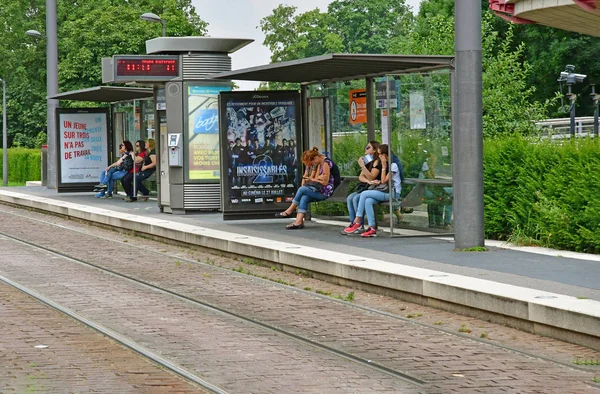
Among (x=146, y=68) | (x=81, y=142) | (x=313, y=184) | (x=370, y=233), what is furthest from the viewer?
(x=81, y=142)

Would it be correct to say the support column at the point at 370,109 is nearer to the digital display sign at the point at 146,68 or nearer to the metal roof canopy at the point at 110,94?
the digital display sign at the point at 146,68

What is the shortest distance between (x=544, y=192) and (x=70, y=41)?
46883mm

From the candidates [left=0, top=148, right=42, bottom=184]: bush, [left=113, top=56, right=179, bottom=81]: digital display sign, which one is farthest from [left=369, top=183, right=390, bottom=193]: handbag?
[left=0, top=148, right=42, bottom=184]: bush

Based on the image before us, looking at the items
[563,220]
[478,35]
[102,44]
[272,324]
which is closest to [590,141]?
[563,220]

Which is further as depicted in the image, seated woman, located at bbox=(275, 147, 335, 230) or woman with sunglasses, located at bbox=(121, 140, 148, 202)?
woman with sunglasses, located at bbox=(121, 140, 148, 202)

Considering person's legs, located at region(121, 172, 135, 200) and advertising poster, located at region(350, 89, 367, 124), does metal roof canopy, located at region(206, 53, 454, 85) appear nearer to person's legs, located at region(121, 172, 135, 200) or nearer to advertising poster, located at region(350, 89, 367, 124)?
advertising poster, located at region(350, 89, 367, 124)

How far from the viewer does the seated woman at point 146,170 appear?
28.8 meters

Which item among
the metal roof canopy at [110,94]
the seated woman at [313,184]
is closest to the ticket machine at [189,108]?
the metal roof canopy at [110,94]

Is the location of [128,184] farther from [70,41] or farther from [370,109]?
[70,41]

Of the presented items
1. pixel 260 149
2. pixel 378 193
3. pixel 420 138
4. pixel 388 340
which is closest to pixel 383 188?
pixel 378 193

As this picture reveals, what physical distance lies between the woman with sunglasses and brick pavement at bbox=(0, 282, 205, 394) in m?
17.6

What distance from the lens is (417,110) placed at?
678 inches

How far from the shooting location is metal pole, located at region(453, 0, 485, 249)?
15.2m

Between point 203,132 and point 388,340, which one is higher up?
point 203,132
